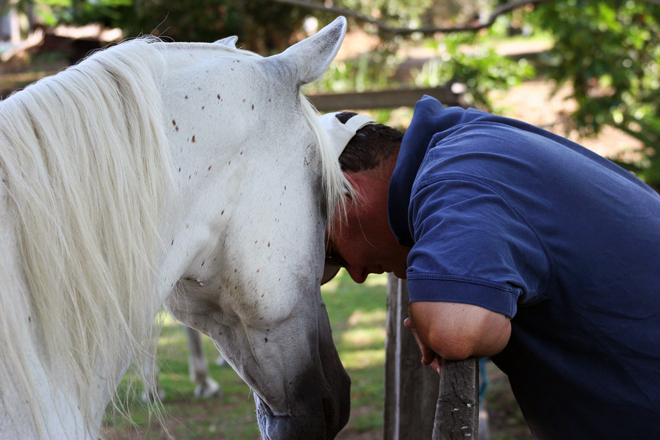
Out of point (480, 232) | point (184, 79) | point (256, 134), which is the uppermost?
point (184, 79)

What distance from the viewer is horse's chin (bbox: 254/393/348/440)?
4.14 ft

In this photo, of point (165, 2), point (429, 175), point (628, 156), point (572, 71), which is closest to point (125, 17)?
point (165, 2)

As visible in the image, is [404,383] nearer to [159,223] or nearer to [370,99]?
[159,223]

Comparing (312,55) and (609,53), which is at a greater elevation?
(312,55)

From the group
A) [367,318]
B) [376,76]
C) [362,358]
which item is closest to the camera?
[362,358]

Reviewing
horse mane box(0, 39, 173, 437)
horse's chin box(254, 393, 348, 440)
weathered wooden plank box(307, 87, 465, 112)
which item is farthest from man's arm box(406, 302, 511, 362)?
weathered wooden plank box(307, 87, 465, 112)

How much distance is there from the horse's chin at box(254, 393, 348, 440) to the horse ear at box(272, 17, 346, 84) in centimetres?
69

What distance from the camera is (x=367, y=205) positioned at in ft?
4.61

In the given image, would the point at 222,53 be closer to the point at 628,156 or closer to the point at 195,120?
the point at 195,120

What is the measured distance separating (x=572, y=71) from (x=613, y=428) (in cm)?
530

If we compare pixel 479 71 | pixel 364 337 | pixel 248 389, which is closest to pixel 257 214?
pixel 248 389

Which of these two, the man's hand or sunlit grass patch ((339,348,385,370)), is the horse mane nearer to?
the man's hand

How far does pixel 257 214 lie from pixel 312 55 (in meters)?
0.33

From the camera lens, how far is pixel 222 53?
3.81 feet
